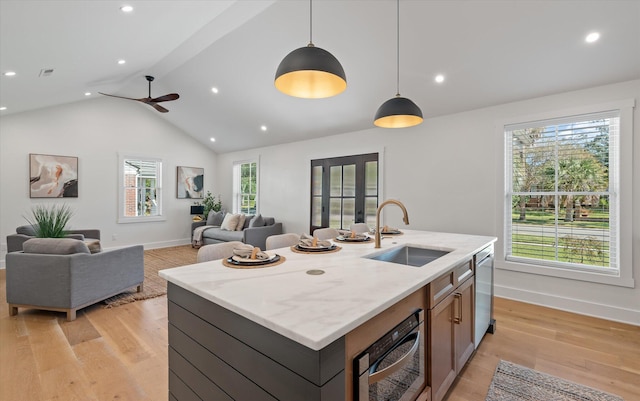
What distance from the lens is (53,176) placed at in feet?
19.5

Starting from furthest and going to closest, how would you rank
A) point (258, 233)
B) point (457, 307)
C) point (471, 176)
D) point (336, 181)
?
point (258, 233)
point (336, 181)
point (471, 176)
point (457, 307)

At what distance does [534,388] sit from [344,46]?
374 cm

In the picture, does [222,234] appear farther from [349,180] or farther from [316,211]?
[349,180]

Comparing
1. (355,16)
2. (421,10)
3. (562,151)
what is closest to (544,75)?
(562,151)

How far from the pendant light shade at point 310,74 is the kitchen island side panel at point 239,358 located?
51.6 inches

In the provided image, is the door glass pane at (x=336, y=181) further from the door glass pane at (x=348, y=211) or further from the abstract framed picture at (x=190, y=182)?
the abstract framed picture at (x=190, y=182)

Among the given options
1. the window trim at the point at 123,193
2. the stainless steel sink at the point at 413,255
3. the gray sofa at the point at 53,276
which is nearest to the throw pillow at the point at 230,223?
the window trim at the point at 123,193

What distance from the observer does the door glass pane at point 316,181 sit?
6.10m

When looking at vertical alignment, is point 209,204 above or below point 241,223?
above

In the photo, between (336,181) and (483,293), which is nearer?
(483,293)

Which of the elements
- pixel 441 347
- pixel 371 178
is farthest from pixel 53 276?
pixel 371 178

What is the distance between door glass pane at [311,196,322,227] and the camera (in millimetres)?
6129

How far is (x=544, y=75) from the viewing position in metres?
3.25

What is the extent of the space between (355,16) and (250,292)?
3095 mm
